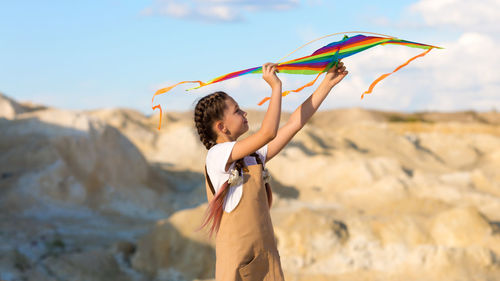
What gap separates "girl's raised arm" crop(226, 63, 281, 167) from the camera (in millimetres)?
2609

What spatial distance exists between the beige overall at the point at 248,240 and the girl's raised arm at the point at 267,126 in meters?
0.15

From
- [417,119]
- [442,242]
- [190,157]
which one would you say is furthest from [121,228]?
[417,119]

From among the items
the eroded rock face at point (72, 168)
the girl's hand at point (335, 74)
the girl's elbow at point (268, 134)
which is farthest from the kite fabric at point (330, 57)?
the eroded rock face at point (72, 168)

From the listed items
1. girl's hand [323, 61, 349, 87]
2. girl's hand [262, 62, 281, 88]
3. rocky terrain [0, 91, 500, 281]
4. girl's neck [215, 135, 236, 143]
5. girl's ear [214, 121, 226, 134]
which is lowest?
rocky terrain [0, 91, 500, 281]

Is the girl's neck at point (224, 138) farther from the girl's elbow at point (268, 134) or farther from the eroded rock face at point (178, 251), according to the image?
the eroded rock face at point (178, 251)

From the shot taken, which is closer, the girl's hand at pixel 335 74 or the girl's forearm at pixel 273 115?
the girl's forearm at pixel 273 115

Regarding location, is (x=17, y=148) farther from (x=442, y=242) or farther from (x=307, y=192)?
(x=442, y=242)

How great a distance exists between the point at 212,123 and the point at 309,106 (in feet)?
1.33

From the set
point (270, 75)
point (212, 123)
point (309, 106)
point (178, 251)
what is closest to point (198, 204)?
point (178, 251)

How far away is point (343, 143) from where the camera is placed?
31109mm

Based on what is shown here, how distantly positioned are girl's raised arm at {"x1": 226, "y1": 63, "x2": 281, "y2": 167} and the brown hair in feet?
0.40

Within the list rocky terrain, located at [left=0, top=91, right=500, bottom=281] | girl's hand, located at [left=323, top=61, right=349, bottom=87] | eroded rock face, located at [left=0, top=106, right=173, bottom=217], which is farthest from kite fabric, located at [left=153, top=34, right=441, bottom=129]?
eroded rock face, located at [left=0, top=106, right=173, bottom=217]

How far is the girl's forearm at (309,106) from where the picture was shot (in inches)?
111

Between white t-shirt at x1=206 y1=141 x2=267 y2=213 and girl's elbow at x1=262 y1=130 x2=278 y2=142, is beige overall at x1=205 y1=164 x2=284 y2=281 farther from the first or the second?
girl's elbow at x1=262 y1=130 x2=278 y2=142
